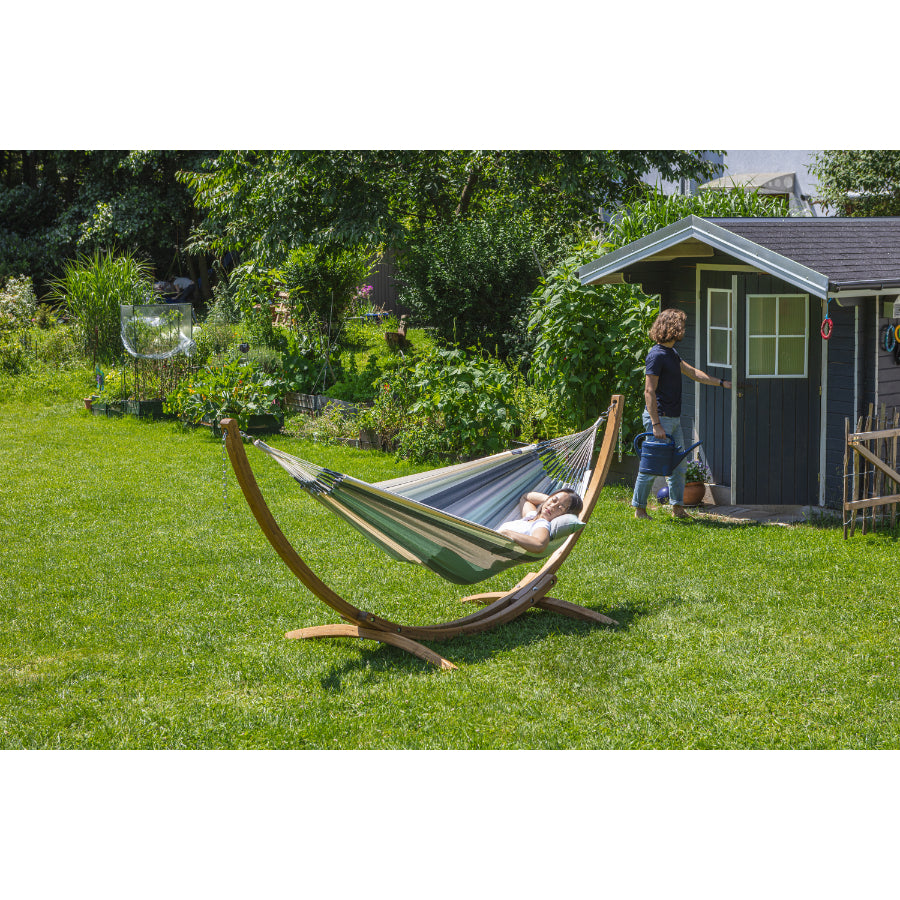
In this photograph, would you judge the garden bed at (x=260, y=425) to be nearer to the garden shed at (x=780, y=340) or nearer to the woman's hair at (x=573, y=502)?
the garden shed at (x=780, y=340)

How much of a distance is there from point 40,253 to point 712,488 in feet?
65.9

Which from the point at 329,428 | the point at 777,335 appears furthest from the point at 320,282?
the point at 777,335

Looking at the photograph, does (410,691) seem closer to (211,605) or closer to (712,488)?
(211,605)

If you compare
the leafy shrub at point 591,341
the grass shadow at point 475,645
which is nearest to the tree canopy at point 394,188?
the leafy shrub at point 591,341

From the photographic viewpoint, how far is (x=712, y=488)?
8.93m

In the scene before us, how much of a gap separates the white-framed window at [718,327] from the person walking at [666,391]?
81 cm

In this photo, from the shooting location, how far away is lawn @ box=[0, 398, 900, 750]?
4.46 metres

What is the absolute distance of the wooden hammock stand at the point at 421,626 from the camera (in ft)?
16.0

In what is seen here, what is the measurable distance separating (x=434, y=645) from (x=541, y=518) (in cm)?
95

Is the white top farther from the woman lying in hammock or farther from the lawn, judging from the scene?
the lawn

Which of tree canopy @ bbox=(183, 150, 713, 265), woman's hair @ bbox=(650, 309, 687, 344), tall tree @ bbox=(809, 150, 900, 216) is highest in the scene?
tall tree @ bbox=(809, 150, 900, 216)

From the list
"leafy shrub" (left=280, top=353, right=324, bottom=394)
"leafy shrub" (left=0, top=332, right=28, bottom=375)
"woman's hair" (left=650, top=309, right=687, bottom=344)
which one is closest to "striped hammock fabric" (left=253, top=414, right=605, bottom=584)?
"woman's hair" (left=650, top=309, right=687, bottom=344)

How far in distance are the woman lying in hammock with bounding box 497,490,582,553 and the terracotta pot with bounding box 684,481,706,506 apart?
3089mm

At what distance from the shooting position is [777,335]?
860 centimetres
